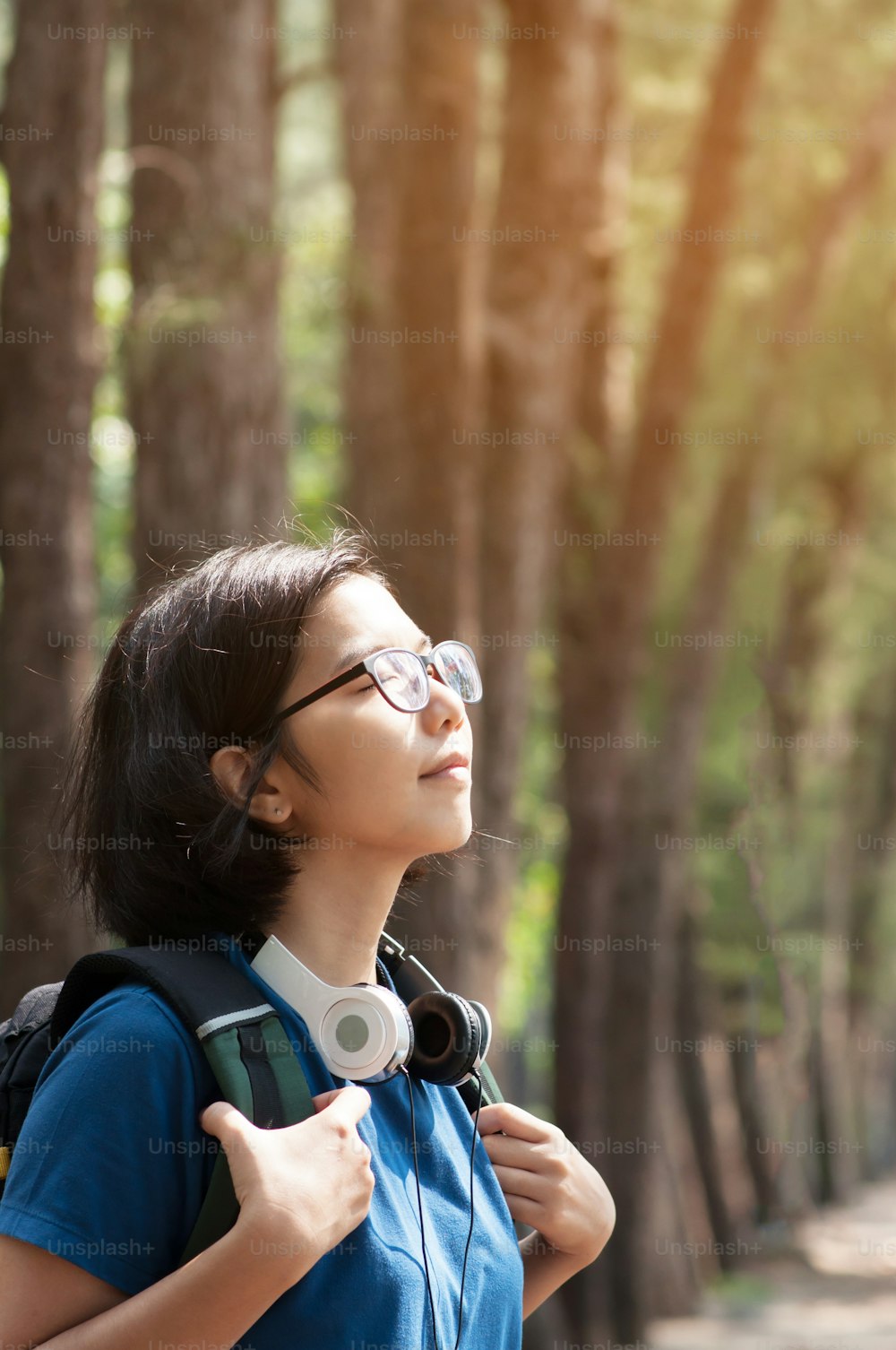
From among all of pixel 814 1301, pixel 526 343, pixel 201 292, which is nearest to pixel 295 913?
pixel 201 292

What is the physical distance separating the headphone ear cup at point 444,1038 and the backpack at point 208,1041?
0.26m

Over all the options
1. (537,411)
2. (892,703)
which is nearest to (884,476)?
(892,703)

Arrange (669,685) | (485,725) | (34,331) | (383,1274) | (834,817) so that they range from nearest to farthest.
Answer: (383,1274) → (34,331) → (485,725) → (669,685) → (834,817)

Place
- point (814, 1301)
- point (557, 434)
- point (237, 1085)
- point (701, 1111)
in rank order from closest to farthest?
1. point (237, 1085)
2. point (557, 434)
3. point (814, 1301)
4. point (701, 1111)

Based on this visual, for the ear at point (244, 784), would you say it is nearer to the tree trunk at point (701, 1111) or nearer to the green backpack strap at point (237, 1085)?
the green backpack strap at point (237, 1085)

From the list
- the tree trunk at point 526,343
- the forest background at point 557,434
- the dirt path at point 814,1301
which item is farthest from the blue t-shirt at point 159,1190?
the dirt path at point 814,1301

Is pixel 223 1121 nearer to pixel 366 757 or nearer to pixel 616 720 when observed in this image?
pixel 366 757

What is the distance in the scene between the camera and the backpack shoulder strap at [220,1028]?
1848 mm

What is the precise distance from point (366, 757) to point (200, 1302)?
78cm

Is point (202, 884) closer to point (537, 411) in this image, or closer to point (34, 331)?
point (34, 331)

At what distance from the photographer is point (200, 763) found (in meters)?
2.23

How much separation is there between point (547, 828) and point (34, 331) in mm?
15412

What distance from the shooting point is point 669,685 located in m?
13.8

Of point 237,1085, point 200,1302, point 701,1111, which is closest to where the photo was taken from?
point 200,1302
